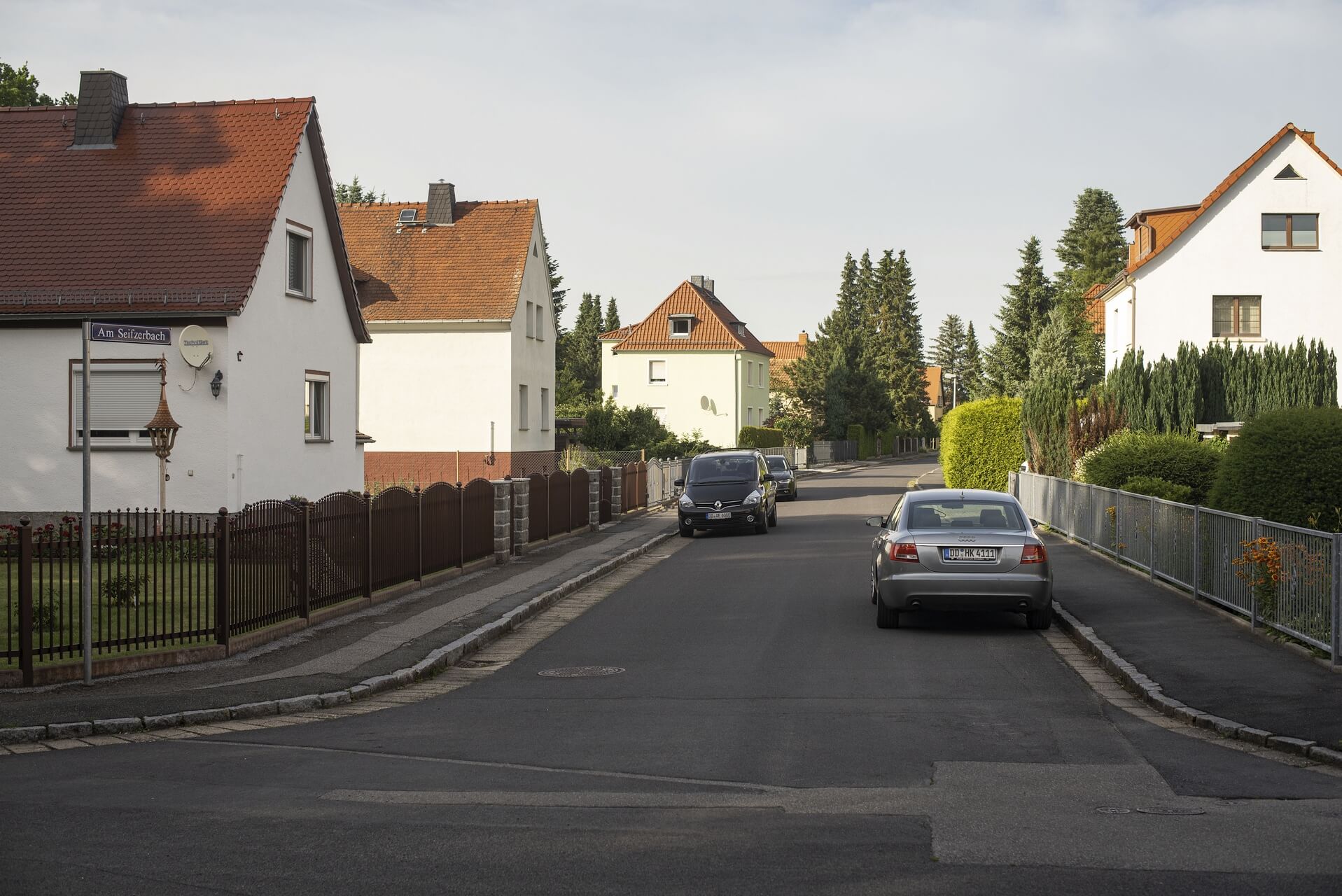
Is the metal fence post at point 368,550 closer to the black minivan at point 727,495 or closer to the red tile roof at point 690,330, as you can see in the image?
the black minivan at point 727,495

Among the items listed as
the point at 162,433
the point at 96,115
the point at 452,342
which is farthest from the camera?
the point at 452,342

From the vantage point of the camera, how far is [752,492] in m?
28.8

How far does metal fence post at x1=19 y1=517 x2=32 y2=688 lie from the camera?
10344 mm

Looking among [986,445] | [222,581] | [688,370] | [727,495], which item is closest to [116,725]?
[222,581]

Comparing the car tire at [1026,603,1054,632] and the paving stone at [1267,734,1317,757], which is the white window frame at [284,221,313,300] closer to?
the car tire at [1026,603,1054,632]

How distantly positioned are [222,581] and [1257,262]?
38.5 meters

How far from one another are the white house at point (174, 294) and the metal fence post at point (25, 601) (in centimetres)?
1086

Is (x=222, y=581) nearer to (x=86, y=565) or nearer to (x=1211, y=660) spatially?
(x=86, y=565)

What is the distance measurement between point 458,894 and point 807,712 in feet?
15.4

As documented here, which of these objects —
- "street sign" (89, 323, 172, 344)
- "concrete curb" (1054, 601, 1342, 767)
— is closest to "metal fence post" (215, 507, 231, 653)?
"street sign" (89, 323, 172, 344)

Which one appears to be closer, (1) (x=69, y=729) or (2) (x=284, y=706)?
(1) (x=69, y=729)

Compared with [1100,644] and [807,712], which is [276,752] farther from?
[1100,644]

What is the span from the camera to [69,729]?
29.9ft

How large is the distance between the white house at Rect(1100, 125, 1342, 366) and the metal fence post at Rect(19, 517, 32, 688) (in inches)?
1438
